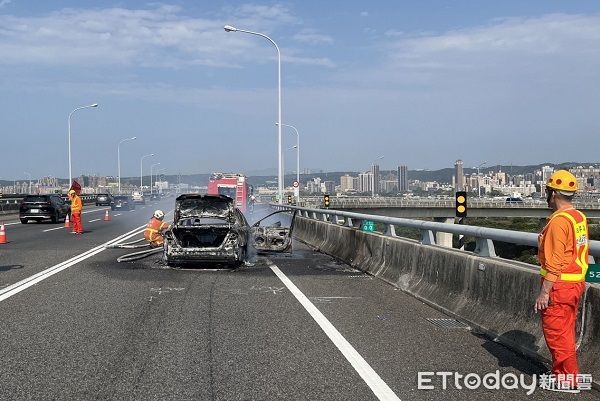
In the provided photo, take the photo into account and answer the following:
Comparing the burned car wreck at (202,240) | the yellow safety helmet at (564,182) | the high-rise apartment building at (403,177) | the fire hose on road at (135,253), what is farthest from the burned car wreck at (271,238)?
the high-rise apartment building at (403,177)

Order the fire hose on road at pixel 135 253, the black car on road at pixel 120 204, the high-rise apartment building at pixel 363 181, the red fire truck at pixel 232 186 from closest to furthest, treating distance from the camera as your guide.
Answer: the fire hose on road at pixel 135 253, the red fire truck at pixel 232 186, the black car on road at pixel 120 204, the high-rise apartment building at pixel 363 181

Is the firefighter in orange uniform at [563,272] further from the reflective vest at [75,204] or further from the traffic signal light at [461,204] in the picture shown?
the reflective vest at [75,204]

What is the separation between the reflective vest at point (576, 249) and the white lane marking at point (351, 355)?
5.08ft

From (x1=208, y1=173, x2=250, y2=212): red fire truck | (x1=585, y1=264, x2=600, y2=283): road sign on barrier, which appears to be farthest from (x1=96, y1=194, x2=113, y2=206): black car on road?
(x1=585, y1=264, x2=600, y2=283): road sign on barrier

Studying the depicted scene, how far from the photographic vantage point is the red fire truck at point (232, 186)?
5272 cm

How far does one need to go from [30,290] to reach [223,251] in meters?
4.36

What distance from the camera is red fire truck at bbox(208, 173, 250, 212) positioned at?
52719 mm

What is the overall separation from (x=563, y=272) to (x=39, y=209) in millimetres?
33872

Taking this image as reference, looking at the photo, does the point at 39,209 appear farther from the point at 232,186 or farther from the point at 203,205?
the point at 203,205

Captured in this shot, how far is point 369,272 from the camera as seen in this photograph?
14.4 m

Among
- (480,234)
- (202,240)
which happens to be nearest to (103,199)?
(202,240)

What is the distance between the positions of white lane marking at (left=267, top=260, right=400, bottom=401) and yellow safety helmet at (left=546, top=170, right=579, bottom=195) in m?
2.03

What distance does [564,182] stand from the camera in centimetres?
546

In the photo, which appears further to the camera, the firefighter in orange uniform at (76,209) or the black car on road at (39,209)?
the black car on road at (39,209)
